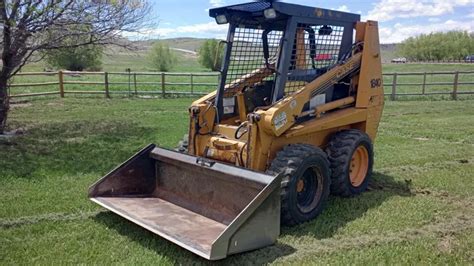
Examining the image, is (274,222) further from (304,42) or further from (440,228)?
(304,42)

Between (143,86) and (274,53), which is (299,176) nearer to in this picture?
(274,53)

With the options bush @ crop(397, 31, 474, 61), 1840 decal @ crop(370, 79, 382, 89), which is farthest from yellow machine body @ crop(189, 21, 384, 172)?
bush @ crop(397, 31, 474, 61)

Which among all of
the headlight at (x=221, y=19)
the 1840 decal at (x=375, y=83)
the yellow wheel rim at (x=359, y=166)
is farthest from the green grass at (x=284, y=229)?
the headlight at (x=221, y=19)

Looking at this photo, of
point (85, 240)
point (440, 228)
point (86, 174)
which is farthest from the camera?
point (86, 174)

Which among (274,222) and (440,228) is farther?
(440,228)

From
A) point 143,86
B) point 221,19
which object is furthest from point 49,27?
point 143,86

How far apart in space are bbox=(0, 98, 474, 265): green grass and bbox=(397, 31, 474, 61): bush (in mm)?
73421

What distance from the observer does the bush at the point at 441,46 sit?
75500 mm

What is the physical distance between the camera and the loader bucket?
12.3 ft

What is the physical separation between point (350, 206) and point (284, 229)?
1048mm

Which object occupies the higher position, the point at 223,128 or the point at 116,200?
the point at 223,128

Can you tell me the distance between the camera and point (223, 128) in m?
5.29

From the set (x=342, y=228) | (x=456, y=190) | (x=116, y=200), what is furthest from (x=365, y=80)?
(x=116, y=200)

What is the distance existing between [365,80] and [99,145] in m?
5.08
